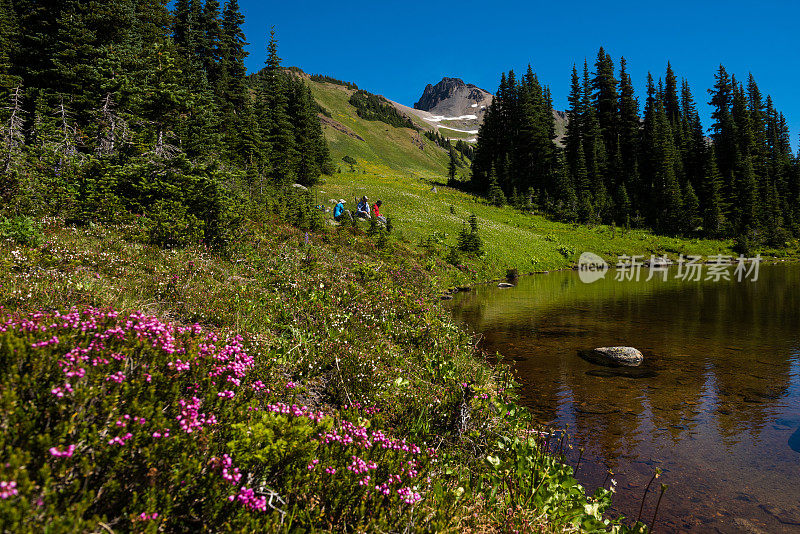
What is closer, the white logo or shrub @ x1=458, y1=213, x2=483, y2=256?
shrub @ x1=458, y1=213, x2=483, y2=256

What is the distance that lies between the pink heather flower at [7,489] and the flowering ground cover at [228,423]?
0.01 m

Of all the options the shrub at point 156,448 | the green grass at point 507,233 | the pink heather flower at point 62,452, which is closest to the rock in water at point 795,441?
the shrub at point 156,448

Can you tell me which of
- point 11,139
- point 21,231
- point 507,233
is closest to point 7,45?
point 11,139

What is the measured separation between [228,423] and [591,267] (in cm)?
4207

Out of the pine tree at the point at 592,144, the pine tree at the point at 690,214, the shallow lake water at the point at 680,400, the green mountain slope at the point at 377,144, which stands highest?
the green mountain slope at the point at 377,144

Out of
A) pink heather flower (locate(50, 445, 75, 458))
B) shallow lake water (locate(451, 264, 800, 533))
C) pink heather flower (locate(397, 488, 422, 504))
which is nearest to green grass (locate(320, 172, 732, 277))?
shallow lake water (locate(451, 264, 800, 533))

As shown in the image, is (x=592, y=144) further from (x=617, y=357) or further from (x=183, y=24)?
(x=617, y=357)

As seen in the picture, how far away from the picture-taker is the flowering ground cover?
2242 millimetres

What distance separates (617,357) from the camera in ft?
34.2

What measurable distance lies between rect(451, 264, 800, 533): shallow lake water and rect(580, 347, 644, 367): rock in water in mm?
260

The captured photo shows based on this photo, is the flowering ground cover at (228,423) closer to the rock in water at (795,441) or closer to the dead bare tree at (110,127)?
the rock in water at (795,441)

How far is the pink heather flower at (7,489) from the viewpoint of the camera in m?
1.65

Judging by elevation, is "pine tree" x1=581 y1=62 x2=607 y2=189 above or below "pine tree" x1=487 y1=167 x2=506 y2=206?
above

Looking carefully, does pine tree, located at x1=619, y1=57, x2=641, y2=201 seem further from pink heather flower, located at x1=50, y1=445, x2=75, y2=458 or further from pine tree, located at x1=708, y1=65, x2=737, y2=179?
pink heather flower, located at x1=50, y1=445, x2=75, y2=458
